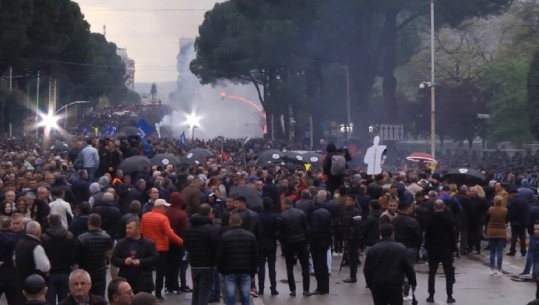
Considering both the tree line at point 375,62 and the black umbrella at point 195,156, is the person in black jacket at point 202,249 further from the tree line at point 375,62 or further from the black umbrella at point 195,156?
the tree line at point 375,62

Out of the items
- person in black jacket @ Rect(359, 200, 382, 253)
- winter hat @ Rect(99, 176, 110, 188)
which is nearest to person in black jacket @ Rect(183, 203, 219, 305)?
person in black jacket @ Rect(359, 200, 382, 253)

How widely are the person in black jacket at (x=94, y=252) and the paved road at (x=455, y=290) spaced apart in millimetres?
3657

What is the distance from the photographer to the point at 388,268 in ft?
44.4

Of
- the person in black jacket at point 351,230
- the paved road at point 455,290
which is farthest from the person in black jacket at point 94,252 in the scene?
the person in black jacket at point 351,230

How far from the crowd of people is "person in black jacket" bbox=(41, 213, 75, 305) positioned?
1 centimetres

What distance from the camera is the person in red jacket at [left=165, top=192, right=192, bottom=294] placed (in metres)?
17.2

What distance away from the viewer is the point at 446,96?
71.9 m

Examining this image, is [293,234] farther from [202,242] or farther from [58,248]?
[58,248]

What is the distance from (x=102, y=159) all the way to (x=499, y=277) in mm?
11249

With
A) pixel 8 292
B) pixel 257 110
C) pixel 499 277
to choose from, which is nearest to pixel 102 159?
pixel 499 277

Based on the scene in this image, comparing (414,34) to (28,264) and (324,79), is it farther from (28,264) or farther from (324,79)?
(28,264)

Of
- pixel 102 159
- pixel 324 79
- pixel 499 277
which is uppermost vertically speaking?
pixel 324 79

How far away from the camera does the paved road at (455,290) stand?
18016 mm

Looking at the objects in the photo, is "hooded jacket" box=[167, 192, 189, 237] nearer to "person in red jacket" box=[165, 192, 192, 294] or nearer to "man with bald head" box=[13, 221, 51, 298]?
"person in red jacket" box=[165, 192, 192, 294]
